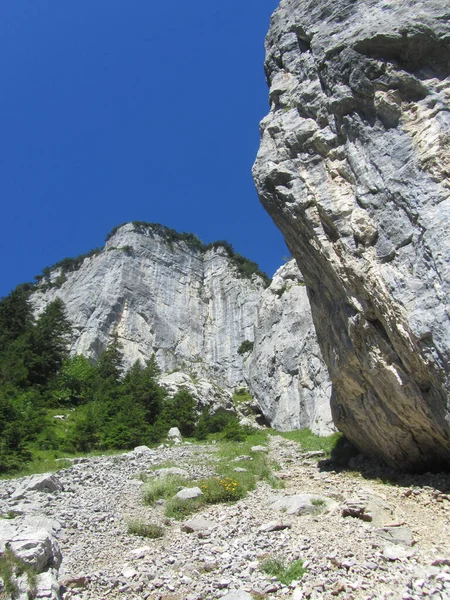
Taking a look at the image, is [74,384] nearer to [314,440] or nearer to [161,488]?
[314,440]

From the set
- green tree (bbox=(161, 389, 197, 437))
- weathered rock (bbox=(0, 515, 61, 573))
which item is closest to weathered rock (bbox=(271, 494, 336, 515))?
weathered rock (bbox=(0, 515, 61, 573))

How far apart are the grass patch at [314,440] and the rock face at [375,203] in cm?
385

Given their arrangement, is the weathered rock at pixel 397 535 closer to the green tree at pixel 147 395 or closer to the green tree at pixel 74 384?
the green tree at pixel 147 395

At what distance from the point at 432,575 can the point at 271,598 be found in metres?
2.64

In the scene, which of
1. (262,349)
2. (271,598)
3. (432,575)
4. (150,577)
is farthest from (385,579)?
(262,349)

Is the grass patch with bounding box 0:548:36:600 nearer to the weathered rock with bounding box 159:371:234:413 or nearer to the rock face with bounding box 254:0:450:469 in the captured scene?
the rock face with bounding box 254:0:450:469

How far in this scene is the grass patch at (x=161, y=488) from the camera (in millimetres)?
12859

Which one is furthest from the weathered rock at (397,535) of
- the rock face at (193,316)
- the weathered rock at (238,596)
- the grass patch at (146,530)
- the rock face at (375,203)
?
the rock face at (193,316)

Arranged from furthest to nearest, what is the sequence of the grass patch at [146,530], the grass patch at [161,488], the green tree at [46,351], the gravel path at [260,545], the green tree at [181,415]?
the green tree at [46,351] → the green tree at [181,415] → the grass patch at [161,488] → the grass patch at [146,530] → the gravel path at [260,545]

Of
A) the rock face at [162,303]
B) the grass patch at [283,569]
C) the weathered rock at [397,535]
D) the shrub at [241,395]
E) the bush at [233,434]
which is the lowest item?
the grass patch at [283,569]

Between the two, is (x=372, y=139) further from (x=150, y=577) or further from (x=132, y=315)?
(x=132, y=315)

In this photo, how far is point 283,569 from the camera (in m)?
7.68

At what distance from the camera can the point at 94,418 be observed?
83.7 ft

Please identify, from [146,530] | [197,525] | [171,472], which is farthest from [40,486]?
[197,525]
